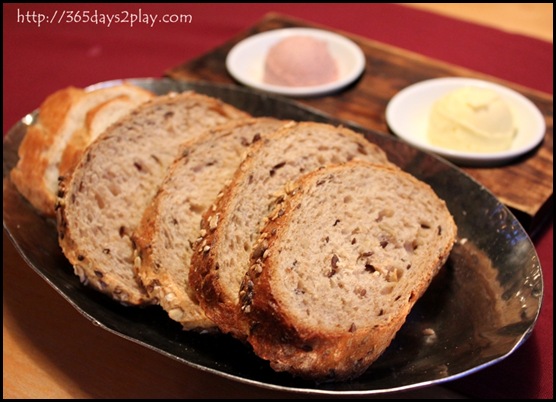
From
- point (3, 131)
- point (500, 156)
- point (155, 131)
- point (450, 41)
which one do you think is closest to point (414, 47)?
point (450, 41)

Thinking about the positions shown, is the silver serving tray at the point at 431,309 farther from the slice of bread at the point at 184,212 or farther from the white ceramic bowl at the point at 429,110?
the white ceramic bowl at the point at 429,110

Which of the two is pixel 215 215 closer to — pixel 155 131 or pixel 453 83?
pixel 155 131

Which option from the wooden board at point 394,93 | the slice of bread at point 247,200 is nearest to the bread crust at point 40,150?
the slice of bread at point 247,200

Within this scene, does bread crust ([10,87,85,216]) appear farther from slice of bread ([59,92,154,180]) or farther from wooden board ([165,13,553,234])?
wooden board ([165,13,553,234])

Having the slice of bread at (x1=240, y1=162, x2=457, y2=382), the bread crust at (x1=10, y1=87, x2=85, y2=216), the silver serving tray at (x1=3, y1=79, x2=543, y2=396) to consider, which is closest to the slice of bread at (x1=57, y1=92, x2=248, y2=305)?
the silver serving tray at (x1=3, y1=79, x2=543, y2=396)

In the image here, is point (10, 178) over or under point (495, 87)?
over

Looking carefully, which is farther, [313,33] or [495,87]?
[313,33]
